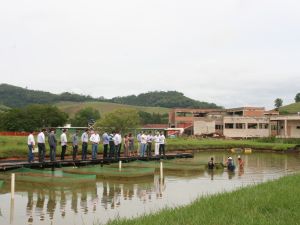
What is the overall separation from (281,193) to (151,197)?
6.32 meters

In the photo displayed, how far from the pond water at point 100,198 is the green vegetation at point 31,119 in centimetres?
7323

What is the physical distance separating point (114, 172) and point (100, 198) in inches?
276

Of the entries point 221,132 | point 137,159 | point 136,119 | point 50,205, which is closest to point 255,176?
point 137,159

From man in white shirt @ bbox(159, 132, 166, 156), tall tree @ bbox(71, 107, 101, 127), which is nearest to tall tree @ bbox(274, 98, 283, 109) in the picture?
tall tree @ bbox(71, 107, 101, 127)

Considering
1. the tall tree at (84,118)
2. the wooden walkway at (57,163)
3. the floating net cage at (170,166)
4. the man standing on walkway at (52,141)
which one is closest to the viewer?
the wooden walkway at (57,163)

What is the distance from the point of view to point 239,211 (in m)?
12.7

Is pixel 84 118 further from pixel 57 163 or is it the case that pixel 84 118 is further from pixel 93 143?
pixel 57 163

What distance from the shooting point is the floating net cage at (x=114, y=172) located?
2589cm

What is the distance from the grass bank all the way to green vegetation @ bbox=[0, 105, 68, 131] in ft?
274

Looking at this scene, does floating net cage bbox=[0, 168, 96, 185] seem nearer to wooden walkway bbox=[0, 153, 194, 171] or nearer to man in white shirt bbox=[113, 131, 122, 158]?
wooden walkway bbox=[0, 153, 194, 171]

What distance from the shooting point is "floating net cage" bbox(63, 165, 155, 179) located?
25.9 meters

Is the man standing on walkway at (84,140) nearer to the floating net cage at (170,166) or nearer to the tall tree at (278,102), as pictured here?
the floating net cage at (170,166)

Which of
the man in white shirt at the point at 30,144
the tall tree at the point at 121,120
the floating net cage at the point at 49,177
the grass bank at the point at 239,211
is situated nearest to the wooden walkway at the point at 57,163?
the man in white shirt at the point at 30,144

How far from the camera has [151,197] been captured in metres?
19.7
